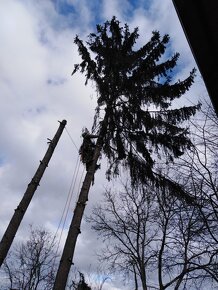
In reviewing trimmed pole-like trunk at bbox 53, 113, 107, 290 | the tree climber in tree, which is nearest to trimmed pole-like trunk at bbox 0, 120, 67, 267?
the tree climber in tree

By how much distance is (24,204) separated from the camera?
848cm

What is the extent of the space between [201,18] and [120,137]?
8758 mm

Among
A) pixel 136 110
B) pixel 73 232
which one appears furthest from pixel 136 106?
pixel 73 232

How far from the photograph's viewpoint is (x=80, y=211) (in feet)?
27.2

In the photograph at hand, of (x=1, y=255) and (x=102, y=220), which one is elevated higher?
(x=102, y=220)

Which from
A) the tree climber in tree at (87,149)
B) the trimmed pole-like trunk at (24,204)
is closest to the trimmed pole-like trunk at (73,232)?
the tree climber in tree at (87,149)

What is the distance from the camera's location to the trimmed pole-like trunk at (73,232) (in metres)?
7.08

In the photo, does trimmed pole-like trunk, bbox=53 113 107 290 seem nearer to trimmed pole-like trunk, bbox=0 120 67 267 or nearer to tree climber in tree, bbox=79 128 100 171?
tree climber in tree, bbox=79 128 100 171

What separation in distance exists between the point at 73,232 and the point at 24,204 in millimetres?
1697

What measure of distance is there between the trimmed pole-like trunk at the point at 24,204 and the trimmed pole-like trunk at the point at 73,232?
142 centimetres

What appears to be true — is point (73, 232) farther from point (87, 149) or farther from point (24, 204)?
point (87, 149)

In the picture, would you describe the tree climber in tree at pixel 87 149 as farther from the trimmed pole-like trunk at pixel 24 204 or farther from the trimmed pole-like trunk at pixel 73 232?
the trimmed pole-like trunk at pixel 24 204

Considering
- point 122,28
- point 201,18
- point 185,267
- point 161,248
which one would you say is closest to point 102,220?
point 161,248

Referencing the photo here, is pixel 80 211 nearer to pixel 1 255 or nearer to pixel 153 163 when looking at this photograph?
pixel 1 255
